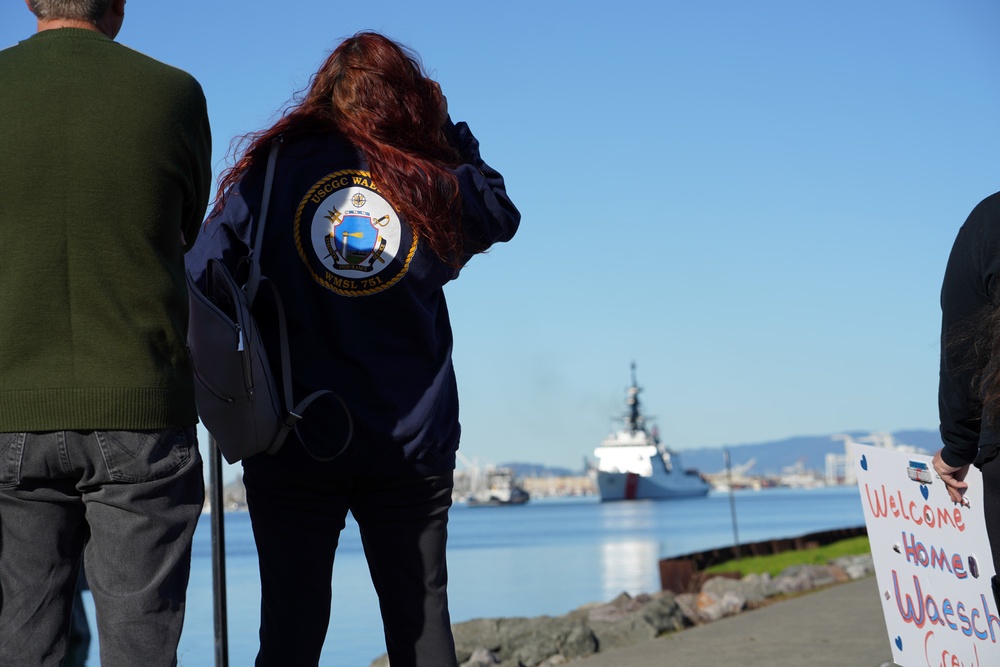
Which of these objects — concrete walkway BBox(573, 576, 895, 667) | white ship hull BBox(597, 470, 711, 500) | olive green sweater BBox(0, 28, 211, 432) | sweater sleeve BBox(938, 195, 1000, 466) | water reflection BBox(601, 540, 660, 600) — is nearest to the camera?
olive green sweater BBox(0, 28, 211, 432)

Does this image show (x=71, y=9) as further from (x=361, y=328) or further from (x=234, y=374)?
(x=361, y=328)

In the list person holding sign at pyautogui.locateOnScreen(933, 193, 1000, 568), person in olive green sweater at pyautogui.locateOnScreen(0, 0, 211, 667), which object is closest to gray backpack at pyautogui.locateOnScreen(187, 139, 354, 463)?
person in olive green sweater at pyautogui.locateOnScreen(0, 0, 211, 667)

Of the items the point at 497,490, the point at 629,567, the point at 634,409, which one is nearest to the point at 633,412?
the point at 634,409

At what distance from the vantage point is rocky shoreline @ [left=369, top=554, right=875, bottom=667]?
6.70 m

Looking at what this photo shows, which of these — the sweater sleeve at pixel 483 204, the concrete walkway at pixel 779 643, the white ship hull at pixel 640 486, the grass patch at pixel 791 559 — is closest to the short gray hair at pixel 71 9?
the sweater sleeve at pixel 483 204

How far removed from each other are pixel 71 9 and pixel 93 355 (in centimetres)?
60

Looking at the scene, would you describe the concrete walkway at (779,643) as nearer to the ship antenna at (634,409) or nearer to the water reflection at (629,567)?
the water reflection at (629,567)

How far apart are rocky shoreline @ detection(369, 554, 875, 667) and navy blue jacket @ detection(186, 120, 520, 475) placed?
3.46 meters

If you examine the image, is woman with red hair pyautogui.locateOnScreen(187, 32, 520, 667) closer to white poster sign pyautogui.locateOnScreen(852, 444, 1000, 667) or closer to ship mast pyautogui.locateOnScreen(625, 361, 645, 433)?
white poster sign pyautogui.locateOnScreen(852, 444, 1000, 667)

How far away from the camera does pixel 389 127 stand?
2.50 m

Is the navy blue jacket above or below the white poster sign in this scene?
above

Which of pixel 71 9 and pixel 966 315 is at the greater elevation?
pixel 71 9

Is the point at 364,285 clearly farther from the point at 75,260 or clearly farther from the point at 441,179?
the point at 75,260

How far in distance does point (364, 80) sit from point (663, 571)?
979 cm
